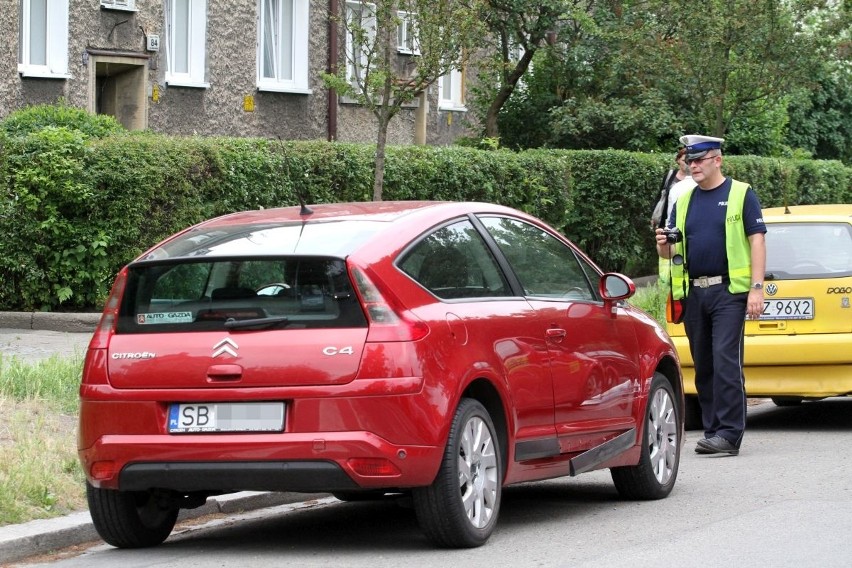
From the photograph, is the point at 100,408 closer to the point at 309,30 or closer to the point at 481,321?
the point at 481,321

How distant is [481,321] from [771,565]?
1.65m

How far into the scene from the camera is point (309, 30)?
2842 centimetres

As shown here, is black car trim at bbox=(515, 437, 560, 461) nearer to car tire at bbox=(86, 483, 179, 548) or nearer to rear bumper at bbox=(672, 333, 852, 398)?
car tire at bbox=(86, 483, 179, 548)

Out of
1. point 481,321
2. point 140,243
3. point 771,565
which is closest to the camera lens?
point 771,565

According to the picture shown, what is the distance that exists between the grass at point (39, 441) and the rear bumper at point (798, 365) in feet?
14.7

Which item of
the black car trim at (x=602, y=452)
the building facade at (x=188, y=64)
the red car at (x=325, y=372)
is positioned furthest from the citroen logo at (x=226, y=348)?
A: the building facade at (x=188, y=64)

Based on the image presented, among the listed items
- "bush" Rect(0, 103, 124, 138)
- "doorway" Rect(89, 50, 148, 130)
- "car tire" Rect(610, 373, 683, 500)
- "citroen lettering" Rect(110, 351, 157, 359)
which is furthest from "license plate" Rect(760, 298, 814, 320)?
"doorway" Rect(89, 50, 148, 130)

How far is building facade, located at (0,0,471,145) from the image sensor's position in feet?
75.3

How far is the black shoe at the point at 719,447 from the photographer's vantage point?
34.7 ft

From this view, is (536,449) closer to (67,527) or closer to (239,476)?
(239,476)

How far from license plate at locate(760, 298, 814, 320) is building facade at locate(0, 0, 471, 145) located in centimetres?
989

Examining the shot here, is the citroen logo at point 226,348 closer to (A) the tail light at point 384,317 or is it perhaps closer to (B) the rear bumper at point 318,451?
(B) the rear bumper at point 318,451

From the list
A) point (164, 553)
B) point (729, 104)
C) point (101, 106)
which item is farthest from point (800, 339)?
point (101, 106)

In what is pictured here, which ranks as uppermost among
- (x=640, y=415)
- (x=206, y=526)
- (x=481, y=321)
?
(x=481, y=321)
